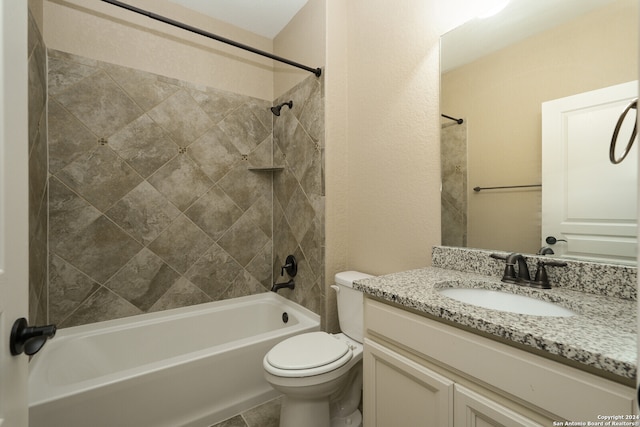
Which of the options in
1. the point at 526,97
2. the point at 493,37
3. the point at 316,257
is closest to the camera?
the point at 526,97

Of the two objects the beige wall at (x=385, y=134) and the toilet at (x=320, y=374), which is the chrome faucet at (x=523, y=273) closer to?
the beige wall at (x=385, y=134)

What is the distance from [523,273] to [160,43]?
257 cm

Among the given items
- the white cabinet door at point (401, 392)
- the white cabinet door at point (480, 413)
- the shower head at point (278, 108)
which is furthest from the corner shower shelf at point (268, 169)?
the white cabinet door at point (480, 413)

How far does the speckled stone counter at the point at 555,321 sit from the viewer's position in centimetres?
53

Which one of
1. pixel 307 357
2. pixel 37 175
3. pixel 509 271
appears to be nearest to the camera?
pixel 509 271

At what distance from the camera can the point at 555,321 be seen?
2.20 feet

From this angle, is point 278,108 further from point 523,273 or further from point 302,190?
point 523,273

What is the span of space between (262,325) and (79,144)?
1.78 m

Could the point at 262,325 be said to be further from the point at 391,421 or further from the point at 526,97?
the point at 526,97

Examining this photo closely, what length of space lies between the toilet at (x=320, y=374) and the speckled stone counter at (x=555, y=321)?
0.49m

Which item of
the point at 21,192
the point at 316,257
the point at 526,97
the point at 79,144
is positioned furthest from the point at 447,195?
the point at 79,144

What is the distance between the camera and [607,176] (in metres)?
Answer: 0.91

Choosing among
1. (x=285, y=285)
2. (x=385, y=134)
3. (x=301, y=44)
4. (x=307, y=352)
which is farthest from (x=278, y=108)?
(x=307, y=352)

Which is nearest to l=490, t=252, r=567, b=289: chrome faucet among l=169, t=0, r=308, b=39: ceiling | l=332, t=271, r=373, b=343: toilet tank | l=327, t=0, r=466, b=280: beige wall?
l=327, t=0, r=466, b=280: beige wall
